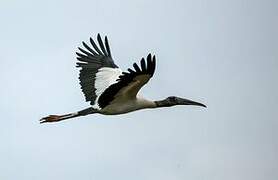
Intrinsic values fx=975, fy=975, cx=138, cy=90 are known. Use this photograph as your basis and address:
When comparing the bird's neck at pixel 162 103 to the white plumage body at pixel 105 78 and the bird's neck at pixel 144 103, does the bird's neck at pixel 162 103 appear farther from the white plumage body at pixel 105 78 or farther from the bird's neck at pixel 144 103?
the white plumage body at pixel 105 78

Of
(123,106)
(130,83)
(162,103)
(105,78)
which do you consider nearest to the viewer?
(130,83)

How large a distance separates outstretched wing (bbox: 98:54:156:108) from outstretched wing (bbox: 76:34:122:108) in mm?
767

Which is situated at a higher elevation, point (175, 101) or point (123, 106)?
point (175, 101)

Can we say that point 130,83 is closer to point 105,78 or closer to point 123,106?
point 123,106

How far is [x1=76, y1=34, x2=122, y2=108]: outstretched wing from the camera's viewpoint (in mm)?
28453

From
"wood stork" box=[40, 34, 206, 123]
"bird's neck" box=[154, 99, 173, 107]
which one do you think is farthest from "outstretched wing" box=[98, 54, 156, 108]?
"bird's neck" box=[154, 99, 173, 107]

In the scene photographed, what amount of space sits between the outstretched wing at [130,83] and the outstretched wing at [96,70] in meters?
0.77

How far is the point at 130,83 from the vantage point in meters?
25.1

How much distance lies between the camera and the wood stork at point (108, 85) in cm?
2484

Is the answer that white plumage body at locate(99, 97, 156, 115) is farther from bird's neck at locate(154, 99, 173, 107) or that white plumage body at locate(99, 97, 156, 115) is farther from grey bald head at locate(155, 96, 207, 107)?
grey bald head at locate(155, 96, 207, 107)

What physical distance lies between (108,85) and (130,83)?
10.5 feet

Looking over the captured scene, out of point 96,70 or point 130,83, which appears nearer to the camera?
point 130,83

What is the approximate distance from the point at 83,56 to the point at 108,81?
1.88 metres

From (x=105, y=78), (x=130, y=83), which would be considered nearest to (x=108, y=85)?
(x=105, y=78)
